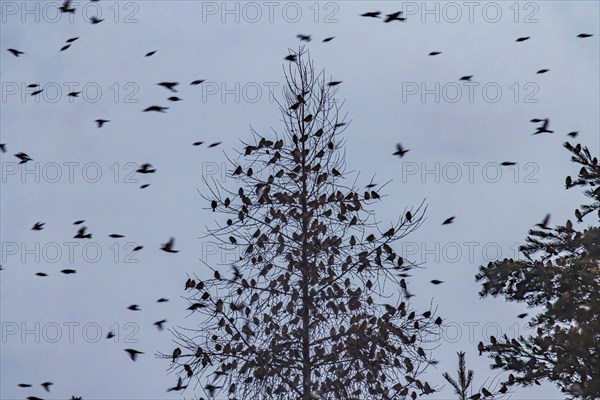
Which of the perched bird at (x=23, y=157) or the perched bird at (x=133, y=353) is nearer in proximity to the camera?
the perched bird at (x=133, y=353)

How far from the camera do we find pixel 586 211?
19453 millimetres

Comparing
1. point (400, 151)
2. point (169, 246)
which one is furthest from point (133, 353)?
point (400, 151)

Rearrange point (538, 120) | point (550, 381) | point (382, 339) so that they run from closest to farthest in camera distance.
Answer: point (382, 339), point (538, 120), point (550, 381)

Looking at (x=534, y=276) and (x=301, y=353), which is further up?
(x=534, y=276)

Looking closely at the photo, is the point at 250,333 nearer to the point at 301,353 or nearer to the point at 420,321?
the point at 301,353

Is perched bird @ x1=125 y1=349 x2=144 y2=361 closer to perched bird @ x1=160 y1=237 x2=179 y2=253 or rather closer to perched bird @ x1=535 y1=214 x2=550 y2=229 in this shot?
perched bird @ x1=160 y1=237 x2=179 y2=253

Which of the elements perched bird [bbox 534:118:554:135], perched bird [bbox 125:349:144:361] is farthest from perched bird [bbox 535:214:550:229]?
perched bird [bbox 125:349:144:361]

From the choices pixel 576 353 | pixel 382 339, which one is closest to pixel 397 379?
pixel 382 339

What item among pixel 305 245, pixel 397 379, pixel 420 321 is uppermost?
pixel 305 245

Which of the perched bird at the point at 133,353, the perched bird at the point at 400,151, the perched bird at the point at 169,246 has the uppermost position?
the perched bird at the point at 400,151

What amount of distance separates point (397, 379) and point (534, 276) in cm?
548

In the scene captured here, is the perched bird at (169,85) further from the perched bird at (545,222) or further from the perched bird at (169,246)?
the perched bird at (545,222)

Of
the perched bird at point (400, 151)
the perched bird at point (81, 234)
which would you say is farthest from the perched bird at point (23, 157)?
the perched bird at point (400, 151)

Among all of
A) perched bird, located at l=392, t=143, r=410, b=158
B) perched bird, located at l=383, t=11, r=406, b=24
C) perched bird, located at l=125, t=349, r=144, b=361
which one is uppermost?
perched bird, located at l=383, t=11, r=406, b=24
